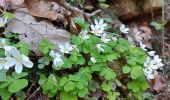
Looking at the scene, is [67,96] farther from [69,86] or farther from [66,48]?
[66,48]

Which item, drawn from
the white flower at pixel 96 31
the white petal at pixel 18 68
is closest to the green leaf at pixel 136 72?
the white flower at pixel 96 31

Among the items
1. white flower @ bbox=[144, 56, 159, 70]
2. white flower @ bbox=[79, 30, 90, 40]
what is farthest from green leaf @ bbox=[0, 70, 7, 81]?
white flower @ bbox=[144, 56, 159, 70]

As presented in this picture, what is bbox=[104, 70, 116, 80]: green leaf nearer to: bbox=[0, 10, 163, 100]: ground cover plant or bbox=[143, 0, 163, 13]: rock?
bbox=[0, 10, 163, 100]: ground cover plant

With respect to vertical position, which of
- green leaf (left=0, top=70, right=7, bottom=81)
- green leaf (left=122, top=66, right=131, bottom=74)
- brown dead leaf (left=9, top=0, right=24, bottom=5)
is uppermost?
brown dead leaf (left=9, top=0, right=24, bottom=5)

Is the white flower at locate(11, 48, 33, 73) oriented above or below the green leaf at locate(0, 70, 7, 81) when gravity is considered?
above

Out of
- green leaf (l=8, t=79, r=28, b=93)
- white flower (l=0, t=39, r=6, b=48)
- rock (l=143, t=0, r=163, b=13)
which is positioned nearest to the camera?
green leaf (l=8, t=79, r=28, b=93)

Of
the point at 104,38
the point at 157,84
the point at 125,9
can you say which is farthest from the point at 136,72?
the point at 125,9
